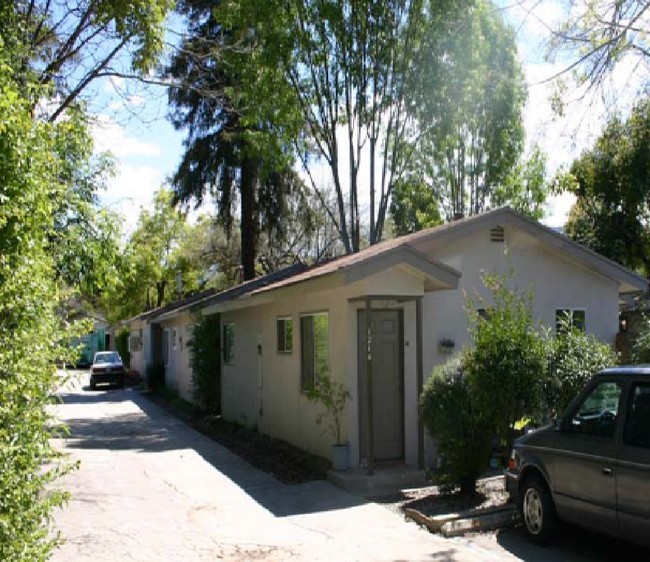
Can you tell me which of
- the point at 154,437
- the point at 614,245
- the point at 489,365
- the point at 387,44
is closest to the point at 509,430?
the point at 489,365

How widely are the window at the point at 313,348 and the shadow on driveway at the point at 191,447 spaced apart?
1816 mm

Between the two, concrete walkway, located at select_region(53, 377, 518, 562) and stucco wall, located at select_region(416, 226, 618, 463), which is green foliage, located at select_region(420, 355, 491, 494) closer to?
concrete walkway, located at select_region(53, 377, 518, 562)

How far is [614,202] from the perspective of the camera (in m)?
25.7

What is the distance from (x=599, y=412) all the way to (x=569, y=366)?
1.83 metres

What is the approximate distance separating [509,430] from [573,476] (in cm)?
213

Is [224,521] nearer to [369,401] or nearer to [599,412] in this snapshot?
[369,401]

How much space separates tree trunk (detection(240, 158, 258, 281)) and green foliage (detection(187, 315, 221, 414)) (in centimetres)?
716

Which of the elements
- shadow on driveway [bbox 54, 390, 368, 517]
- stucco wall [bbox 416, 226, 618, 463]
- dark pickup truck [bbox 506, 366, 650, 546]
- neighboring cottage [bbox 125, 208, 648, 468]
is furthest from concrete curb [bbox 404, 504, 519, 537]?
stucco wall [bbox 416, 226, 618, 463]

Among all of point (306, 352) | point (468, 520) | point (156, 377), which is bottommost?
point (468, 520)

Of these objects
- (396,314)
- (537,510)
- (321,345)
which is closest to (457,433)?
(537,510)

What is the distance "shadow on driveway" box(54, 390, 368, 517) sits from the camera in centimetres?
959

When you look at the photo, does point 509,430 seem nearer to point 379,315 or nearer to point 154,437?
point 379,315

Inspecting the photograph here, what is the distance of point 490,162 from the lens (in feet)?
89.9

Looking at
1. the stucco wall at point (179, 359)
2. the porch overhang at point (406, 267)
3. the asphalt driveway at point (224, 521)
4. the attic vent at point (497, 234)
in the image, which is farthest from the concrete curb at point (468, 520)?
the stucco wall at point (179, 359)
